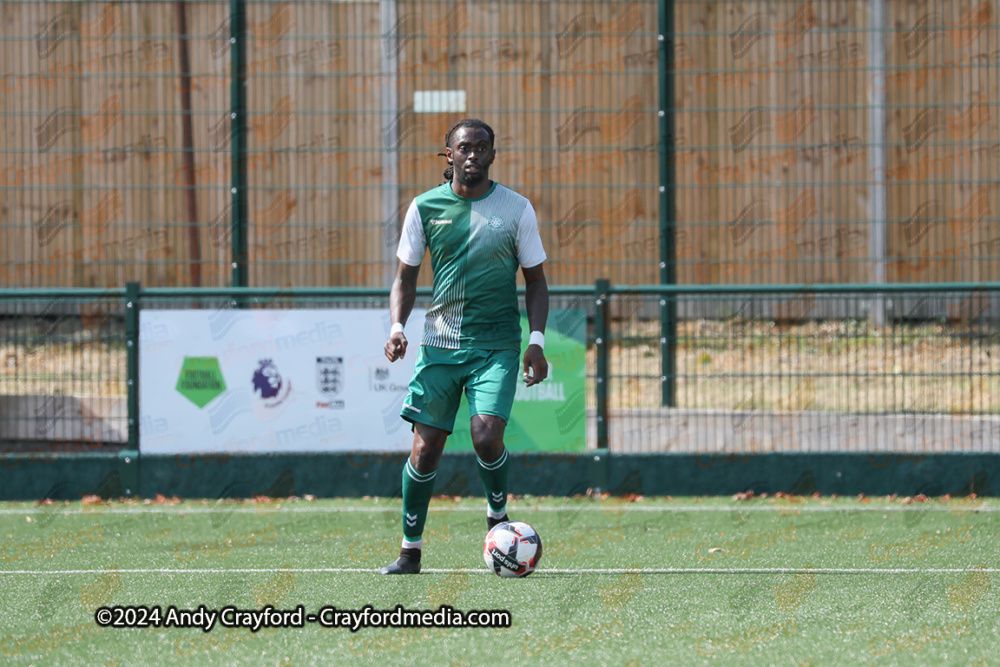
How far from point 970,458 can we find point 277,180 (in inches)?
214

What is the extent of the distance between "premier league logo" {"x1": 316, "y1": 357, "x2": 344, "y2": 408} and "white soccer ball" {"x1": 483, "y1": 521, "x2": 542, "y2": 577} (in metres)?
3.20

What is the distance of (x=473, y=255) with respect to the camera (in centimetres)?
638

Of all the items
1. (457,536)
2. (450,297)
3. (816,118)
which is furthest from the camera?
Result: (816,118)

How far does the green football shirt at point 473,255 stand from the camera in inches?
251

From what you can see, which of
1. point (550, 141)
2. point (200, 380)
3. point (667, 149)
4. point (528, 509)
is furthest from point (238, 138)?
point (528, 509)

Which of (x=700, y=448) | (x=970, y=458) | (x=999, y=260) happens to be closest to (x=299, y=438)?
(x=700, y=448)

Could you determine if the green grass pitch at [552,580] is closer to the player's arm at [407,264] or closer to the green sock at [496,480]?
the green sock at [496,480]

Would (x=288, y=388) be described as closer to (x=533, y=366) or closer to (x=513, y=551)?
(x=533, y=366)

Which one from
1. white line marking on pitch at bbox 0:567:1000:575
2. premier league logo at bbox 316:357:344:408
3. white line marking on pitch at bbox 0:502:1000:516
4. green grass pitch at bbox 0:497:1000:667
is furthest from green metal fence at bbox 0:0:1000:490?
white line marking on pitch at bbox 0:567:1000:575

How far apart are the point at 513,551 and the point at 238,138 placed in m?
5.23

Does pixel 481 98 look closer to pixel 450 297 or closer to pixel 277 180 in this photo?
pixel 277 180

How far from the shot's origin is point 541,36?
35.6ft

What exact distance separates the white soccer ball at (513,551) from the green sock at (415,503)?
0.38m

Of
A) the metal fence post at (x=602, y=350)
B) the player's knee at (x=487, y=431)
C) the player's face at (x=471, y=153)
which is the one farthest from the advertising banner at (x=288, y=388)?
the player's face at (x=471, y=153)
